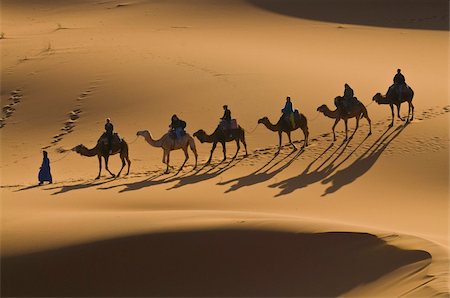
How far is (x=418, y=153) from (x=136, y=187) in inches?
259

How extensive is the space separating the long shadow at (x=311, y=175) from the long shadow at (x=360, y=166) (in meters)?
0.27

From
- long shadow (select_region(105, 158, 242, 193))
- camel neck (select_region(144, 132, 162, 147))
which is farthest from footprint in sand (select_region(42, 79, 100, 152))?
long shadow (select_region(105, 158, 242, 193))

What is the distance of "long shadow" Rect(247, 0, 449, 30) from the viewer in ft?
139

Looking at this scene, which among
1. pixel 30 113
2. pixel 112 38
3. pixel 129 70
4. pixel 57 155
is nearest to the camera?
pixel 57 155

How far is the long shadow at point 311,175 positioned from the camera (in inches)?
829

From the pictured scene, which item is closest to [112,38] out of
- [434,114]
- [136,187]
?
[434,114]

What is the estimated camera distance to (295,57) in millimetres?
33719

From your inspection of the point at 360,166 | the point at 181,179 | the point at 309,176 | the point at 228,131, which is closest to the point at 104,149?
the point at 181,179

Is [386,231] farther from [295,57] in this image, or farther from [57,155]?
[295,57]

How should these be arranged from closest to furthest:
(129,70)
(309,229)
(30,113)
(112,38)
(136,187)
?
1. (309,229)
2. (136,187)
3. (30,113)
4. (129,70)
5. (112,38)

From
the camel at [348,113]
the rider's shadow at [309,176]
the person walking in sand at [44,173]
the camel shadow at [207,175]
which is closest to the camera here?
the rider's shadow at [309,176]

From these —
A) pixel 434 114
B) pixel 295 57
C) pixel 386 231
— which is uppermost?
pixel 295 57

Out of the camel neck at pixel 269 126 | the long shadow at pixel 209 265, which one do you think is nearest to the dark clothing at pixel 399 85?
the camel neck at pixel 269 126

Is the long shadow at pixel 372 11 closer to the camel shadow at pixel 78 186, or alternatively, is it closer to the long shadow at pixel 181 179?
the long shadow at pixel 181 179
